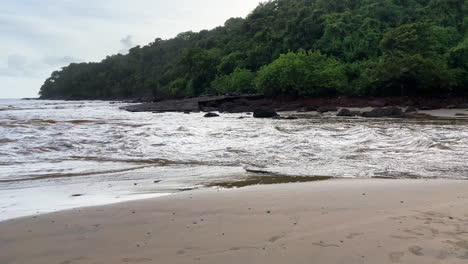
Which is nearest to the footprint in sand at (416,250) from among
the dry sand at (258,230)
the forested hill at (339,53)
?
the dry sand at (258,230)

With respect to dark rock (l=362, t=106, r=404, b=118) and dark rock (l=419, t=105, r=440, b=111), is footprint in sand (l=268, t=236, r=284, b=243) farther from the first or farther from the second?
dark rock (l=419, t=105, r=440, b=111)

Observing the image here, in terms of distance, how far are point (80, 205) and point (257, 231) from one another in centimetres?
276

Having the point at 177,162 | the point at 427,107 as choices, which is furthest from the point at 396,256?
the point at 427,107

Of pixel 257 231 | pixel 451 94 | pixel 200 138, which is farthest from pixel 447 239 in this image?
pixel 451 94

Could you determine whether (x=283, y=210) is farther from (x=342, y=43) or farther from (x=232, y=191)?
(x=342, y=43)

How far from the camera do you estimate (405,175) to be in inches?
294

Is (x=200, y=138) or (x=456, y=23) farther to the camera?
(x=456, y=23)

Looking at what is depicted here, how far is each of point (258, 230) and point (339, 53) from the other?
60.1m

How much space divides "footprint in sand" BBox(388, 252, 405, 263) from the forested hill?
38.5m

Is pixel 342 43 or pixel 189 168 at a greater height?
pixel 342 43

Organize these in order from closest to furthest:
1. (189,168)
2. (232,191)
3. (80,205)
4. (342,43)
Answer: (80,205) → (232,191) → (189,168) → (342,43)

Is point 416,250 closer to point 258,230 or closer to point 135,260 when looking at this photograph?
point 258,230

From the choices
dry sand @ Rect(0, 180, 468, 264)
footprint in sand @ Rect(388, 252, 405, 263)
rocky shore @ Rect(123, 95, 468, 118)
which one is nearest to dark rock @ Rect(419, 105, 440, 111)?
rocky shore @ Rect(123, 95, 468, 118)

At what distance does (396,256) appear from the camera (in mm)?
3361
